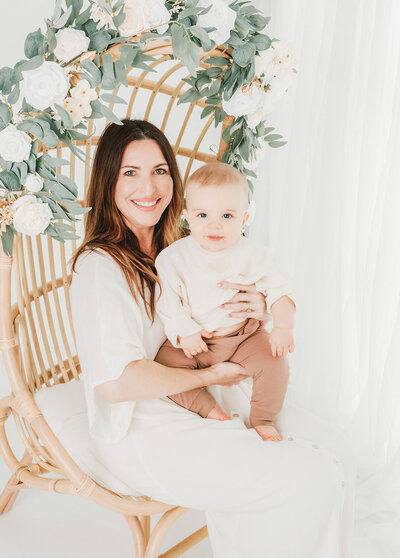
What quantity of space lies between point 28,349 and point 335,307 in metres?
1.21

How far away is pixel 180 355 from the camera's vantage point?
1733 mm

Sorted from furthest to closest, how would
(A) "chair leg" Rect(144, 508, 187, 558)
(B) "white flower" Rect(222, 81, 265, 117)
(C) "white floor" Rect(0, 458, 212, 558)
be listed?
(C) "white floor" Rect(0, 458, 212, 558)
(B) "white flower" Rect(222, 81, 265, 117)
(A) "chair leg" Rect(144, 508, 187, 558)

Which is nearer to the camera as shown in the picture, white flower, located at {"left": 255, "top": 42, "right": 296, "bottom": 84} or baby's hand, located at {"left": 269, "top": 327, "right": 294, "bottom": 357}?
baby's hand, located at {"left": 269, "top": 327, "right": 294, "bottom": 357}

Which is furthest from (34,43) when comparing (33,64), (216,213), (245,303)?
(245,303)

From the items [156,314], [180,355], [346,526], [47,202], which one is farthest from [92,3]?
[346,526]

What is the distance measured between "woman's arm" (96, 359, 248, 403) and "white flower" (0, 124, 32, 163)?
587 mm

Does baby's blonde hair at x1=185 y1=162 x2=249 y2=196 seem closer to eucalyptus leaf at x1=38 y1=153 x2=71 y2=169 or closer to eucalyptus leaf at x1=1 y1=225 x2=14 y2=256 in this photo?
eucalyptus leaf at x1=38 y1=153 x2=71 y2=169

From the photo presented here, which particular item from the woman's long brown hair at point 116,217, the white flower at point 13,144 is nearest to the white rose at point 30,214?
the white flower at point 13,144

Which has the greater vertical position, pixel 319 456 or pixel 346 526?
pixel 319 456

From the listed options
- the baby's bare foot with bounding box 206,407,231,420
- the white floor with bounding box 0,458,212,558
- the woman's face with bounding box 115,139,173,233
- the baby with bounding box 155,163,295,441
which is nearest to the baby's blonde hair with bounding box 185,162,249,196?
the baby with bounding box 155,163,295,441

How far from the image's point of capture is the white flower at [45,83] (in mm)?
1392

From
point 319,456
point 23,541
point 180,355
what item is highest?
point 180,355

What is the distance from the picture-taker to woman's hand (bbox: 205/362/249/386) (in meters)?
1.71

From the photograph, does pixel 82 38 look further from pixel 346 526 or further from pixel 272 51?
pixel 346 526
